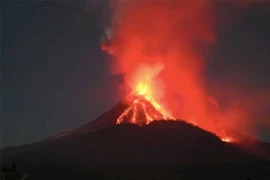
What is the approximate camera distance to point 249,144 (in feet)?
509

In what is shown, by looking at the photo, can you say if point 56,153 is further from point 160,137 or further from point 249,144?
point 249,144

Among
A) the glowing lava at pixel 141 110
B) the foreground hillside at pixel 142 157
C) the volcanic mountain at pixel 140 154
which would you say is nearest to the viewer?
the foreground hillside at pixel 142 157

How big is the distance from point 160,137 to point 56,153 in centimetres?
3140

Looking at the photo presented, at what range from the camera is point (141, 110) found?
147375mm

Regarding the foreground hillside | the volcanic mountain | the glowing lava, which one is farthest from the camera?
the glowing lava

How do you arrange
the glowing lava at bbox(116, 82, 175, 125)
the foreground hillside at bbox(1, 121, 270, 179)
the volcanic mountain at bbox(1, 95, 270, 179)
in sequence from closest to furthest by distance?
the foreground hillside at bbox(1, 121, 270, 179) → the volcanic mountain at bbox(1, 95, 270, 179) → the glowing lava at bbox(116, 82, 175, 125)

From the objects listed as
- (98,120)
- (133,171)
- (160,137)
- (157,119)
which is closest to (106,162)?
(133,171)

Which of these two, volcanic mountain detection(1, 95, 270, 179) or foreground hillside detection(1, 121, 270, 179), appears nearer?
foreground hillside detection(1, 121, 270, 179)

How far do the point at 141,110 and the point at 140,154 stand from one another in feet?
92.0

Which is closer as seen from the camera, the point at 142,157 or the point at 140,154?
the point at 142,157

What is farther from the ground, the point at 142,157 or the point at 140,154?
the point at 140,154

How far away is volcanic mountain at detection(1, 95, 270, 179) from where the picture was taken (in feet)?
333

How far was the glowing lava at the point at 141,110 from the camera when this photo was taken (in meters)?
147

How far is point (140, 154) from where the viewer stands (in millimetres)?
121188
